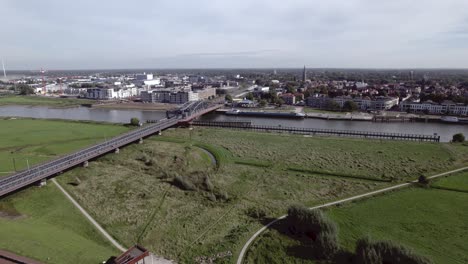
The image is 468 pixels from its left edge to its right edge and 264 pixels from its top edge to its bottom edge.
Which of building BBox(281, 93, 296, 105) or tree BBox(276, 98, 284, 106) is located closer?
tree BBox(276, 98, 284, 106)

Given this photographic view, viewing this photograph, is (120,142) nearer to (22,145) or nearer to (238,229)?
(22,145)

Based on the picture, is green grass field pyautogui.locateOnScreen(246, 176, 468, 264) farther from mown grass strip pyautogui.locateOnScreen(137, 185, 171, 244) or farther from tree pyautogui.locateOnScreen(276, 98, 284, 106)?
tree pyautogui.locateOnScreen(276, 98, 284, 106)

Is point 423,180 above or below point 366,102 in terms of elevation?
below

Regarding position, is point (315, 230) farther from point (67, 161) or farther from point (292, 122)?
A: point (292, 122)

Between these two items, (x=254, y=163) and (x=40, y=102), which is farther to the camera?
(x=40, y=102)

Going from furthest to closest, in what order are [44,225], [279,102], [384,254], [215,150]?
[279,102], [215,150], [44,225], [384,254]

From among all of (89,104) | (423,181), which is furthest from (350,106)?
(89,104)

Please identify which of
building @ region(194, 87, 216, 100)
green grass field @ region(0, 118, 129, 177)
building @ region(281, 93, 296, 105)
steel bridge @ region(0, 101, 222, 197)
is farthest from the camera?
building @ region(194, 87, 216, 100)

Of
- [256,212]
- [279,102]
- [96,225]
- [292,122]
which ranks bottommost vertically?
[96,225]

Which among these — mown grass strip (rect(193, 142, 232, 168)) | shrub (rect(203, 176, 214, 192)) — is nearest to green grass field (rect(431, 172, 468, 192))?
shrub (rect(203, 176, 214, 192))
